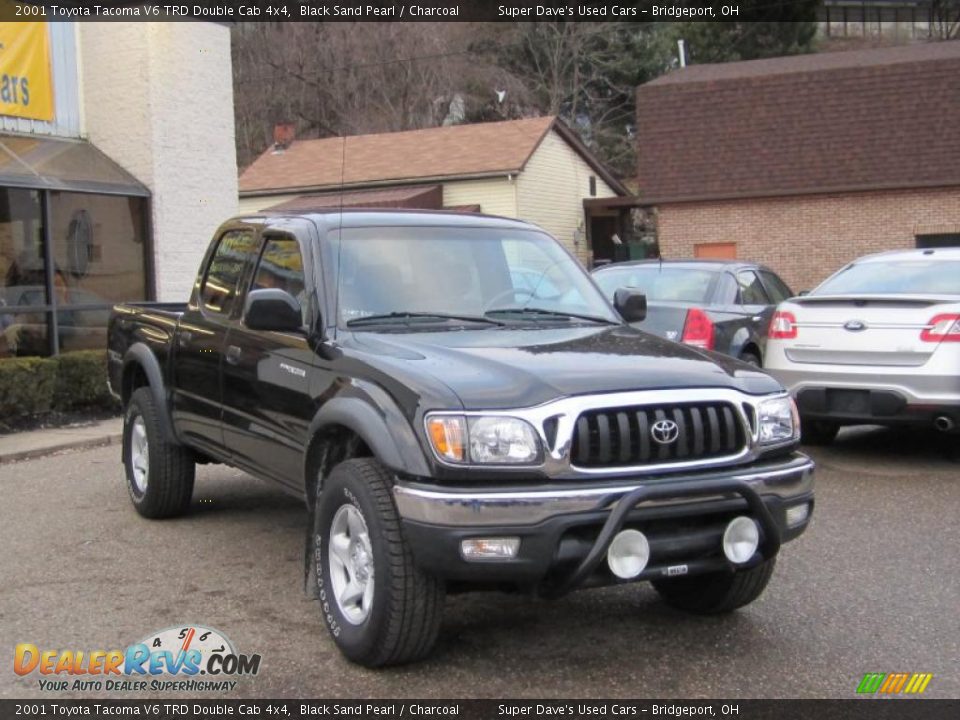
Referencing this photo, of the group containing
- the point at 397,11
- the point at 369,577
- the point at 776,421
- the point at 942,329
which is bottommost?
the point at 369,577

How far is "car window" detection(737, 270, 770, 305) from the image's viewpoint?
10203 mm

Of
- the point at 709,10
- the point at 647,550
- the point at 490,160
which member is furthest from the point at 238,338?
the point at 709,10

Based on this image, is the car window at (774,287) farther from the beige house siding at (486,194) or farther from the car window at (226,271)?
the beige house siding at (486,194)

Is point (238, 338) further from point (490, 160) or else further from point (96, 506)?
point (490, 160)

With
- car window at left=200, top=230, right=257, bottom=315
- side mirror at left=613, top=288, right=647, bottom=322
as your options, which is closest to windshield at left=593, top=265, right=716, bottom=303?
side mirror at left=613, top=288, right=647, bottom=322

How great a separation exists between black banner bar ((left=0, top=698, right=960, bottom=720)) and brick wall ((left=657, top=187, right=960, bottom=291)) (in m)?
20.0

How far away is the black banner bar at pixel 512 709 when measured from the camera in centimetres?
384

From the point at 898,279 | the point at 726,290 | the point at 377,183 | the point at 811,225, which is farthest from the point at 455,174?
the point at 898,279

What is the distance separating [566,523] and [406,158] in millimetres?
27346

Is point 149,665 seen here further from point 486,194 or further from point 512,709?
point 486,194

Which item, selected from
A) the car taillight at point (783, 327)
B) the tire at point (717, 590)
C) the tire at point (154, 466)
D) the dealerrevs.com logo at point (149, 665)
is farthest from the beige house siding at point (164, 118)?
the tire at point (717, 590)

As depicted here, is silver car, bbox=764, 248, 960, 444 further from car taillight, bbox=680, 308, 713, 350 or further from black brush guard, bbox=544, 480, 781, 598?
black brush guard, bbox=544, 480, 781, 598

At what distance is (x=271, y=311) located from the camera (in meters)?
4.76

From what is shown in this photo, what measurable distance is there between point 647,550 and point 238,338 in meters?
2.75
